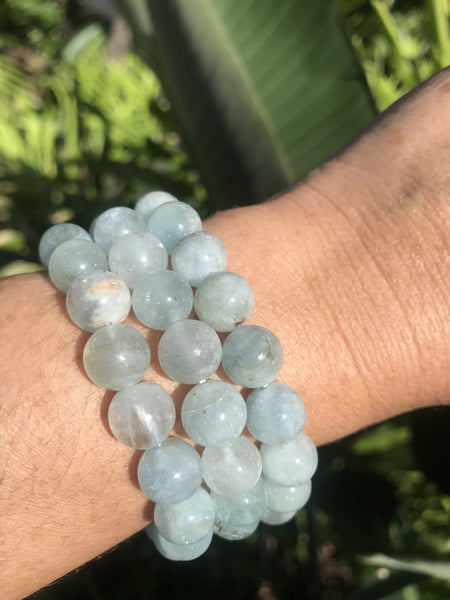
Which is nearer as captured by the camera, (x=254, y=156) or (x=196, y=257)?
(x=196, y=257)

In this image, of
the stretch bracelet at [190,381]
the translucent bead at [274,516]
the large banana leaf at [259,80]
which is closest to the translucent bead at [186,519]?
the stretch bracelet at [190,381]

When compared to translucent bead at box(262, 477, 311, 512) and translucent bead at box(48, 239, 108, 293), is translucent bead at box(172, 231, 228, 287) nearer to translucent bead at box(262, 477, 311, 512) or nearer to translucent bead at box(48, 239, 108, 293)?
translucent bead at box(48, 239, 108, 293)

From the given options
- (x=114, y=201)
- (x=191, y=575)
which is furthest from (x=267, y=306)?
(x=114, y=201)

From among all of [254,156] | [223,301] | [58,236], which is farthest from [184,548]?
[254,156]

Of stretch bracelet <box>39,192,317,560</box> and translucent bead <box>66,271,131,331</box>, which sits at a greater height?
translucent bead <box>66,271,131,331</box>

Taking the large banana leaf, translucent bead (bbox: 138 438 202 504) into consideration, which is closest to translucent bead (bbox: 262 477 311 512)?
translucent bead (bbox: 138 438 202 504)

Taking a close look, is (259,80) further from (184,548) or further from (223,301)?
(184,548)
